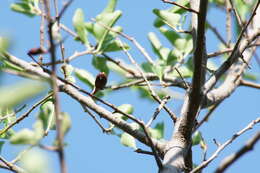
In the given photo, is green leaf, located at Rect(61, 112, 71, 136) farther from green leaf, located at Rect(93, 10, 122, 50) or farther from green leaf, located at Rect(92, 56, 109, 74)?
green leaf, located at Rect(92, 56, 109, 74)

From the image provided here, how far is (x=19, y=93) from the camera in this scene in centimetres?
59

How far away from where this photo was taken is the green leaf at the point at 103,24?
64.1 inches

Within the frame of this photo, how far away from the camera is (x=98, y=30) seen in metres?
1.64

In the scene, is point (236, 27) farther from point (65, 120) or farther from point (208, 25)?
point (65, 120)

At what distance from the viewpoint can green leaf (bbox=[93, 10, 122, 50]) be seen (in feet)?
5.34

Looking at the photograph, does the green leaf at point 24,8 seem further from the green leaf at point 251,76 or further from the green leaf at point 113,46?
the green leaf at point 251,76

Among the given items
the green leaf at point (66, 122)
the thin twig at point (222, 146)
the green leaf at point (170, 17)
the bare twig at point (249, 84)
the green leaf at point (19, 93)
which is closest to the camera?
the green leaf at point (19, 93)

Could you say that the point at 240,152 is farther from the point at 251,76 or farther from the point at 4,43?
the point at 251,76

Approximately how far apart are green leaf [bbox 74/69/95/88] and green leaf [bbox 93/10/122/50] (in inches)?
6.1

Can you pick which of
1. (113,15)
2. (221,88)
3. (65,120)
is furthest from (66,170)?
(221,88)

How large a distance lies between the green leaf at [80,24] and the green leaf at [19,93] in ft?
3.33

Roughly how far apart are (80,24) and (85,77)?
0.19 meters

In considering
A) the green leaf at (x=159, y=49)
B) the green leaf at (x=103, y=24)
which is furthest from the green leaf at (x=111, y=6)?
the green leaf at (x=159, y=49)

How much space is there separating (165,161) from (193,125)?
0.14 m
